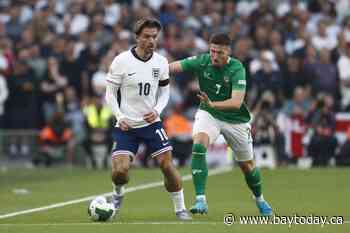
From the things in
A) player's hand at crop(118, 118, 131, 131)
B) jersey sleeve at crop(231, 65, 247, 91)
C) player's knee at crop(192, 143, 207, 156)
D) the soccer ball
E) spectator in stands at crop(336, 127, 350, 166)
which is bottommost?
spectator in stands at crop(336, 127, 350, 166)

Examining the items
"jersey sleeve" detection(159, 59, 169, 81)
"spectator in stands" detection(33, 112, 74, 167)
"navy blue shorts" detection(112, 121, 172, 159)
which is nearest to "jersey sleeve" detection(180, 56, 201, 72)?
"jersey sleeve" detection(159, 59, 169, 81)

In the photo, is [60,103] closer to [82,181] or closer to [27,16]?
[27,16]

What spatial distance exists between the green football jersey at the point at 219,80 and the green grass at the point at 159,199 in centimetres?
128

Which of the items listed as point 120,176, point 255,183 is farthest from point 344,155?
point 120,176

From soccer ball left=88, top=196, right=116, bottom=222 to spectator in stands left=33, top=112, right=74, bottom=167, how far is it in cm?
1306

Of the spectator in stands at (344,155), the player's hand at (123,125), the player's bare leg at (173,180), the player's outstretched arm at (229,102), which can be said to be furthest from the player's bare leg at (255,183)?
the spectator in stands at (344,155)

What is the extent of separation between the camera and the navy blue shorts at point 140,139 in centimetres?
1459

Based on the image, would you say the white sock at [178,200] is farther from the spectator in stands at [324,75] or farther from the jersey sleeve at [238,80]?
the spectator in stands at [324,75]

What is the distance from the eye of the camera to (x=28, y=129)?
1123 inches

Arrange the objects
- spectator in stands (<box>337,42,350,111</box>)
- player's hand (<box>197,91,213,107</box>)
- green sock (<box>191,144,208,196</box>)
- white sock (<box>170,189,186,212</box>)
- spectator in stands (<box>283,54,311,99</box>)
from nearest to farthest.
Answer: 1. white sock (<box>170,189,186,212</box>)
2. player's hand (<box>197,91,213,107</box>)
3. green sock (<box>191,144,208,196</box>)
4. spectator in stands (<box>337,42,350,111</box>)
5. spectator in stands (<box>283,54,311,99</box>)

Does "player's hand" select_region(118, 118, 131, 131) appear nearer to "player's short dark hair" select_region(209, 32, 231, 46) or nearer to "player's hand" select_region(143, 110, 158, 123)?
"player's hand" select_region(143, 110, 158, 123)

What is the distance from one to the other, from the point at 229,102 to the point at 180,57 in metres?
12.5

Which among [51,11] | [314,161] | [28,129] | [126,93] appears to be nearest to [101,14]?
[51,11]

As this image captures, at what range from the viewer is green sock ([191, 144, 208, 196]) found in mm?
15305
